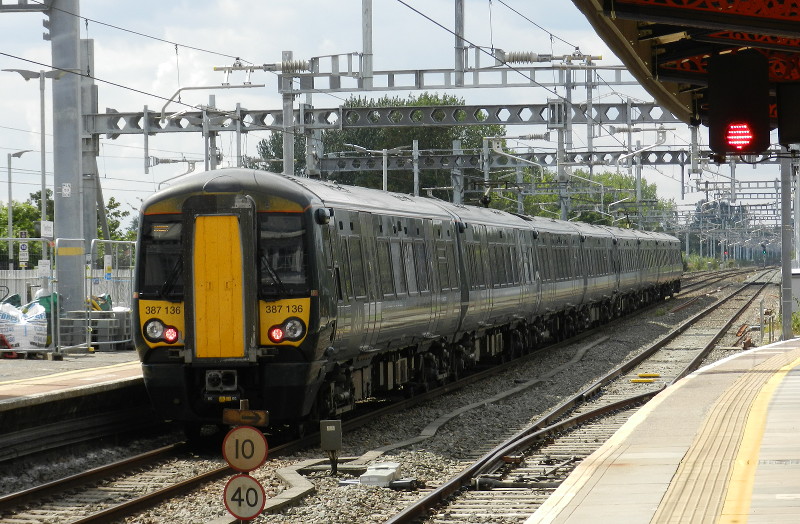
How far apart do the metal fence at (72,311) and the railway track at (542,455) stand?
8.47 m

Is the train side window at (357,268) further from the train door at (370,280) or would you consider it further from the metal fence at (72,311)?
the metal fence at (72,311)

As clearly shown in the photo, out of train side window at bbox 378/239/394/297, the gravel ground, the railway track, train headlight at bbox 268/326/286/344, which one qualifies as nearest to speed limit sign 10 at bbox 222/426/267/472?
the gravel ground

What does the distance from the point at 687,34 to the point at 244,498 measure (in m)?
7.91

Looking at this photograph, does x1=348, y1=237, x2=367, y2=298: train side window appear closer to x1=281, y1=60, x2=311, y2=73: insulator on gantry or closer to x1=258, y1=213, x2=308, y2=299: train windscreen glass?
x1=258, y1=213, x2=308, y2=299: train windscreen glass

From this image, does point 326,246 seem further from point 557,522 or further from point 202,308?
point 557,522

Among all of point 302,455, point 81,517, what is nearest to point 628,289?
point 302,455

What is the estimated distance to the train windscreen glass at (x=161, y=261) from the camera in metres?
→ 13.5

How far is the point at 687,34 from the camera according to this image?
13953 mm

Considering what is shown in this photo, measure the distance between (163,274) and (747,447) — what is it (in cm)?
617

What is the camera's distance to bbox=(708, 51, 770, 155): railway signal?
43.2ft

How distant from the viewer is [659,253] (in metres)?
52.9

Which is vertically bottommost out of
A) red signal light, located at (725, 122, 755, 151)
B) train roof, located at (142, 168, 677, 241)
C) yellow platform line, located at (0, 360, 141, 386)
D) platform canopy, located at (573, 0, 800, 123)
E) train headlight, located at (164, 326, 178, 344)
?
yellow platform line, located at (0, 360, 141, 386)

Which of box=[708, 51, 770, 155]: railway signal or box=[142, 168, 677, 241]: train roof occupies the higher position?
box=[708, 51, 770, 155]: railway signal

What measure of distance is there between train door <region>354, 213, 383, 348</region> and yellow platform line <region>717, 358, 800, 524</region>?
4.49m
